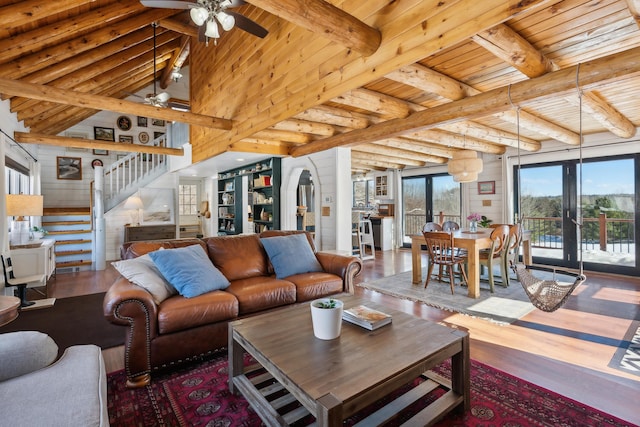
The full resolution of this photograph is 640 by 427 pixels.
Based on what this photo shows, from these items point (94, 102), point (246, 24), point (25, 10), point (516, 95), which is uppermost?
point (25, 10)

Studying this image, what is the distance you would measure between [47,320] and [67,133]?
7.04 metres

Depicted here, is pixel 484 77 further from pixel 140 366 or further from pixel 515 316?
pixel 140 366

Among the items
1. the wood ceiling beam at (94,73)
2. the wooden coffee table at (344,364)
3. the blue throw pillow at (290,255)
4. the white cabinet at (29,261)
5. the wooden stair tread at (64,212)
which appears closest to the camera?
the wooden coffee table at (344,364)

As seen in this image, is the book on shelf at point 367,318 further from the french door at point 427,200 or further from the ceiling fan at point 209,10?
the french door at point 427,200

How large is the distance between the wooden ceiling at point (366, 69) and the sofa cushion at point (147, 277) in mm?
2090

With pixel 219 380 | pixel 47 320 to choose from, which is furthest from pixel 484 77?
pixel 47 320

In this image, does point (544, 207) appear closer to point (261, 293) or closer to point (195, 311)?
point (261, 293)

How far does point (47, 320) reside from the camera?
3.49 meters

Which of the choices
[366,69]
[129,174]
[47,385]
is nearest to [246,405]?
[47,385]

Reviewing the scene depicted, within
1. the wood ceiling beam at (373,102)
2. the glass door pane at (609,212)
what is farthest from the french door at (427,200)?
the wood ceiling beam at (373,102)

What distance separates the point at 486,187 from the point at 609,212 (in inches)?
83.5

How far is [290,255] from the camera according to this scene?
338cm

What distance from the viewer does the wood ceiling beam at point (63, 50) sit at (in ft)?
13.0

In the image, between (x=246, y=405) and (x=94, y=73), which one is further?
(x=94, y=73)
